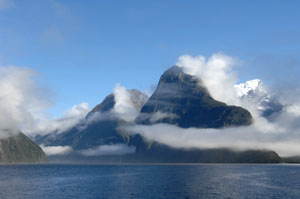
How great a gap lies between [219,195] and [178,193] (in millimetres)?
17602

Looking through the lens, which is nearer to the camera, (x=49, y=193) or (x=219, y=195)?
(x=219, y=195)

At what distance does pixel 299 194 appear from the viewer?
136 m

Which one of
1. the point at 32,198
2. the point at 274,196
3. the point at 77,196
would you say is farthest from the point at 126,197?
the point at 274,196

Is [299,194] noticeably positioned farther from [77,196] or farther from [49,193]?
[49,193]

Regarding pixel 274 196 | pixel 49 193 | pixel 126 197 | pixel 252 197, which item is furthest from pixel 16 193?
pixel 274 196

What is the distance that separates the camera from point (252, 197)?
4975 inches

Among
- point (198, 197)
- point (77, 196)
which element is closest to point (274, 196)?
point (198, 197)

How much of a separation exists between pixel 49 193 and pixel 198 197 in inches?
2509

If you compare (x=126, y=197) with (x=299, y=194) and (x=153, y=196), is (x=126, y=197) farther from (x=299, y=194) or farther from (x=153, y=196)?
(x=299, y=194)

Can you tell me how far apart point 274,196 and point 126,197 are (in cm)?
5876

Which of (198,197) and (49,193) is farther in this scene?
(49,193)

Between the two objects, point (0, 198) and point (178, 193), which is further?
point (178, 193)

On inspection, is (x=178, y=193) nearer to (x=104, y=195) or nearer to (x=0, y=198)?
(x=104, y=195)

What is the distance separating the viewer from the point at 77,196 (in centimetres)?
13162
